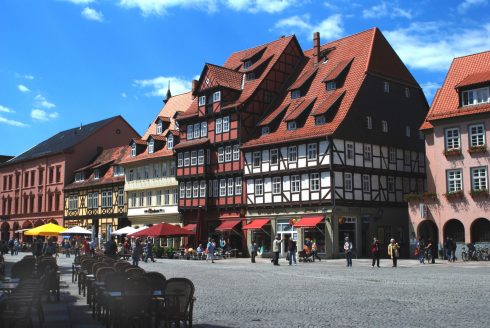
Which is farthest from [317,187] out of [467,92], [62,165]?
[62,165]

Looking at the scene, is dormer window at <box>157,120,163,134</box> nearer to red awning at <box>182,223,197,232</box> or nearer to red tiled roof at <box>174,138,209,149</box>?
red tiled roof at <box>174,138,209,149</box>

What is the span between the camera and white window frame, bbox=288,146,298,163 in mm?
46056

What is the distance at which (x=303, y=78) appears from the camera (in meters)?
50.7

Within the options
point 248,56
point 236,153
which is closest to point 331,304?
point 236,153

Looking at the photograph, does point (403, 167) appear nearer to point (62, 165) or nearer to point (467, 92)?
point (467, 92)

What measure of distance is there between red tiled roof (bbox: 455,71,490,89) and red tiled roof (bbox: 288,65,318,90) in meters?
12.9

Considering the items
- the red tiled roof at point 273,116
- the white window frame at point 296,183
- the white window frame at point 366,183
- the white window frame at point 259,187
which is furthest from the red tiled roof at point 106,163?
the white window frame at point 366,183

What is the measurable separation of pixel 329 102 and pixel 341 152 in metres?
4.06

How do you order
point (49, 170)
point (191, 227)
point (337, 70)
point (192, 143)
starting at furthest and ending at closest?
point (49, 170)
point (192, 143)
point (191, 227)
point (337, 70)

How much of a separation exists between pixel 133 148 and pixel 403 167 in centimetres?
2791

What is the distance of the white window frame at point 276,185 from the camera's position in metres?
47.1

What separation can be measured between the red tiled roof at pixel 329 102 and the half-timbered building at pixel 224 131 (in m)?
6.84

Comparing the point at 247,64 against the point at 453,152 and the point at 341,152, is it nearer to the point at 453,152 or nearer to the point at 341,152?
the point at 341,152

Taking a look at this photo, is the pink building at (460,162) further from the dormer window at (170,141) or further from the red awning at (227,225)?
the dormer window at (170,141)
